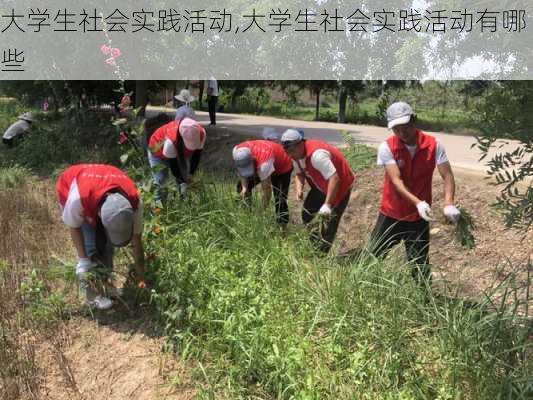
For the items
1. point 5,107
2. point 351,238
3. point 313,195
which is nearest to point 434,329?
point 313,195

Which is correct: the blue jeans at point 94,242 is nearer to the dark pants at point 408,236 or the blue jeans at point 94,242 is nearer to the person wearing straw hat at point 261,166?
the person wearing straw hat at point 261,166

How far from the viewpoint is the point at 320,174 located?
12.8 ft

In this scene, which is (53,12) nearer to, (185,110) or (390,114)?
(185,110)

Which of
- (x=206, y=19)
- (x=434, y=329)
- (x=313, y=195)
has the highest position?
(x=206, y=19)

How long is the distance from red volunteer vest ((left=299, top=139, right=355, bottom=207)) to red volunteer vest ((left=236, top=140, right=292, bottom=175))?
39 cm

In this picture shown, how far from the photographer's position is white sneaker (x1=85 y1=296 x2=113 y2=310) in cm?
321

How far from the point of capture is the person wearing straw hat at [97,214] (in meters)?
2.77

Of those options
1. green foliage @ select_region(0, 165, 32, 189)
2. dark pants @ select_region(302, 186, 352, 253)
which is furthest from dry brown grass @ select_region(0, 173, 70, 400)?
dark pants @ select_region(302, 186, 352, 253)

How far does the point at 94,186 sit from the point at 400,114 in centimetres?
189

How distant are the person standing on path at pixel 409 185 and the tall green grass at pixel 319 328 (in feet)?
1.23

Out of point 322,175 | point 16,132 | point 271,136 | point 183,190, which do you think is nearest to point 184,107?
point 271,136

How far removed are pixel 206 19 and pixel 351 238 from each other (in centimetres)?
524

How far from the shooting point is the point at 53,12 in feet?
27.7

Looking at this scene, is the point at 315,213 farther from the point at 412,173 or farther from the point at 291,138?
the point at 412,173
